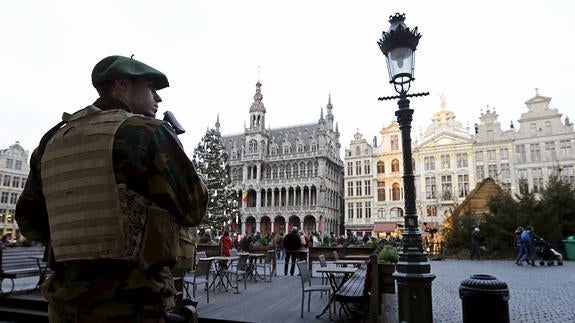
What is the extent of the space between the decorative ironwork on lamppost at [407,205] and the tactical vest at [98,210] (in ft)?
14.3

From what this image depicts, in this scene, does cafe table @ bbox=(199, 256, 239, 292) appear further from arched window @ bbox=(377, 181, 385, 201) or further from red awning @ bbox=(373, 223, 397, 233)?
arched window @ bbox=(377, 181, 385, 201)

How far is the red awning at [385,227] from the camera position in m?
44.8

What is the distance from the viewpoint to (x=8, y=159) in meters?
56.2

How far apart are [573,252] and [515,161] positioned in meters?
23.3

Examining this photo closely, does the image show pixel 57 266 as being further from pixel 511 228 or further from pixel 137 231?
pixel 511 228

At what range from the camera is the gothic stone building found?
52.9 metres

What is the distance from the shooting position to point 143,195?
1607mm

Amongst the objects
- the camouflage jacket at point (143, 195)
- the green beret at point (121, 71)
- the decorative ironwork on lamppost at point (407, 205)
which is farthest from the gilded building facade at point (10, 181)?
the camouflage jacket at point (143, 195)

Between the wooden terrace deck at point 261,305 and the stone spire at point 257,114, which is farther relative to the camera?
the stone spire at point 257,114

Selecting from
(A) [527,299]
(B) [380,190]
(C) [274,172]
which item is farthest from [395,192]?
(A) [527,299]

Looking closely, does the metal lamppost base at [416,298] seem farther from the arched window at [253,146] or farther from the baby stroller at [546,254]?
the arched window at [253,146]

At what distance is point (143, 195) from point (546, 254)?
20353 millimetres

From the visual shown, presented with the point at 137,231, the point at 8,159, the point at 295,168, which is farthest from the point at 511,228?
the point at 8,159

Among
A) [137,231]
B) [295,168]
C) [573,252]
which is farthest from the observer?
[295,168]
